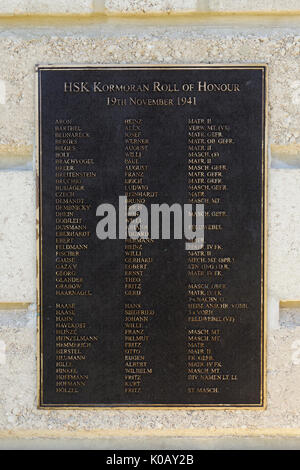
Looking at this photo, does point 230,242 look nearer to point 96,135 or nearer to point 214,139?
point 214,139

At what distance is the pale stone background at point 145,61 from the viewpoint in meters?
2.02

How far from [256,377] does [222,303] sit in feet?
1.49

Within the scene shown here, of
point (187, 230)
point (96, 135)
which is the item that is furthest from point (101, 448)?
point (96, 135)

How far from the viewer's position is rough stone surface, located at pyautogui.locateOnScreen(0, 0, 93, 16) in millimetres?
2047

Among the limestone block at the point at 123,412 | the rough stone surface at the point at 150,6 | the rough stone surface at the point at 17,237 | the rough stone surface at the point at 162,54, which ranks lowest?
the limestone block at the point at 123,412

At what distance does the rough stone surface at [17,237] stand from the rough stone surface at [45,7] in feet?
2.92

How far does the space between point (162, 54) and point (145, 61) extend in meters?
0.10

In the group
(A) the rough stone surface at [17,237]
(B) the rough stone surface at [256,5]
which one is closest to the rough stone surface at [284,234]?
(B) the rough stone surface at [256,5]

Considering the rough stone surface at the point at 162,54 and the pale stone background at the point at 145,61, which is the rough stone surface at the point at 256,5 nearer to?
the pale stone background at the point at 145,61

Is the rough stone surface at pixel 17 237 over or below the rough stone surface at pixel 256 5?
below

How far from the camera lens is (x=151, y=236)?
6.64ft

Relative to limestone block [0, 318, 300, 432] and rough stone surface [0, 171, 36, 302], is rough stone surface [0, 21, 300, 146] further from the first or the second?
limestone block [0, 318, 300, 432]

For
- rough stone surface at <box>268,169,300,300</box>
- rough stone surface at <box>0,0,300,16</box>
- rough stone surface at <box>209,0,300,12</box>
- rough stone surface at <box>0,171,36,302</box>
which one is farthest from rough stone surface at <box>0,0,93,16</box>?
rough stone surface at <box>268,169,300,300</box>

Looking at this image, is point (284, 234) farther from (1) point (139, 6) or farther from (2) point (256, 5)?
(1) point (139, 6)
